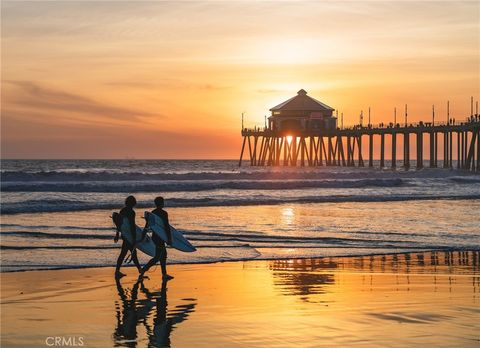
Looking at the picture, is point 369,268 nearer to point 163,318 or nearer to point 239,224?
point 163,318

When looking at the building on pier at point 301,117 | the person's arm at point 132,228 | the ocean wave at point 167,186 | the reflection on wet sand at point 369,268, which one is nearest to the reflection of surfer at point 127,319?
the person's arm at point 132,228

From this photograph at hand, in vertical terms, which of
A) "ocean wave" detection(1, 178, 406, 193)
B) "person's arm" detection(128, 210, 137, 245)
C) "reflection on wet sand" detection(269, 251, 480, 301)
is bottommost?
"reflection on wet sand" detection(269, 251, 480, 301)

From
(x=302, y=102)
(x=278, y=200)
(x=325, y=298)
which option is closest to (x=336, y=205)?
(x=278, y=200)

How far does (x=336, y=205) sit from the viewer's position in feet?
108

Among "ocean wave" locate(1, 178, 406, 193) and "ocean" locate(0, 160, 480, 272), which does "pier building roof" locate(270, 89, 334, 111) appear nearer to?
"ocean wave" locate(1, 178, 406, 193)

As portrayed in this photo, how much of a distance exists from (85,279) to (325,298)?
4.06 metres

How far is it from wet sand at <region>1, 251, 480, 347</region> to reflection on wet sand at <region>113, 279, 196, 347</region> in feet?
0.04

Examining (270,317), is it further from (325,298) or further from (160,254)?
(160,254)

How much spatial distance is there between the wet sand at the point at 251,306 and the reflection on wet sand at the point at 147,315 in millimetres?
13

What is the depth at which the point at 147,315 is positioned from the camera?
32.2 feet

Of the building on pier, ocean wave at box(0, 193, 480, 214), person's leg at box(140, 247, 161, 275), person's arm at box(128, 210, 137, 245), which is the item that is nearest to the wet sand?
person's leg at box(140, 247, 161, 275)

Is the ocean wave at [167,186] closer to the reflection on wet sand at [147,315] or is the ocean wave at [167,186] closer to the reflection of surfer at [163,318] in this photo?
the reflection on wet sand at [147,315]

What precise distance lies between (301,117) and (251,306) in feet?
273

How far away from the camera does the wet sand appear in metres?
8.60
